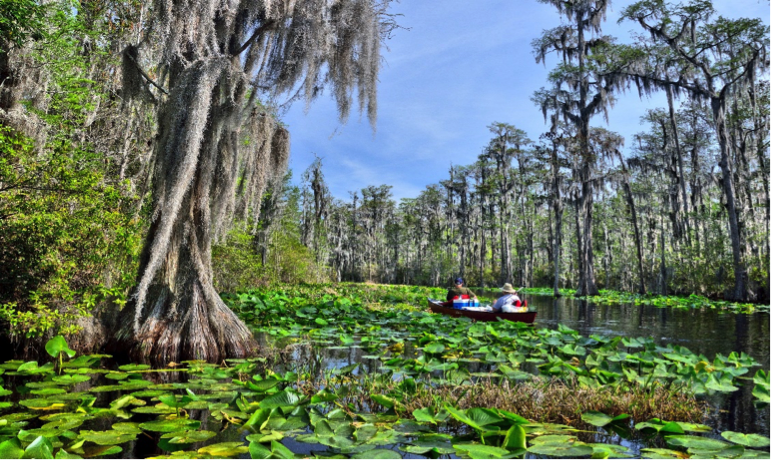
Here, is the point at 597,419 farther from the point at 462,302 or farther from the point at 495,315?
the point at 462,302

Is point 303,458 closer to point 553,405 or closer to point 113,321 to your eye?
point 553,405

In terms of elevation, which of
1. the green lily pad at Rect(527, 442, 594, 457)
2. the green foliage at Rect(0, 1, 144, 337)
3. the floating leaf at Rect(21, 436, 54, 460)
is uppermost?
the green foliage at Rect(0, 1, 144, 337)

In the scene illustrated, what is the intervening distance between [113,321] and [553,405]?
19.6 feet

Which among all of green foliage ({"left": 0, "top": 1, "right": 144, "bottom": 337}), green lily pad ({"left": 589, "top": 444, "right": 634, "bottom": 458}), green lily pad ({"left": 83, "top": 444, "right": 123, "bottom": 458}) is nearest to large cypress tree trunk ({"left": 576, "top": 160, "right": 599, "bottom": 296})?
green foliage ({"left": 0, "top": 1, "right": 144, "bottom": 337})

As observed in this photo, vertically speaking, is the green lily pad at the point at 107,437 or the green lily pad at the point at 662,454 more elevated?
the green lily pad at the point at 662,454

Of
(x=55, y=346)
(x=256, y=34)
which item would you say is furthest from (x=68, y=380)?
(x=256, y=34)

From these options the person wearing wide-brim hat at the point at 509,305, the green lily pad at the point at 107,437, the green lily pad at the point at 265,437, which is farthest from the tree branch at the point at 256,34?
the person wearing wide-brim hat at the point at 509,305

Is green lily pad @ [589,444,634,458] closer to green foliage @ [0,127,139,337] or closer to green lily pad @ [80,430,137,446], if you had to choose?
green lily pad @ [80,430,137,446]

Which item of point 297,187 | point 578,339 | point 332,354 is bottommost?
point 332,354

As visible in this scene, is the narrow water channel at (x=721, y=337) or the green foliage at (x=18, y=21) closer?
the narrow water channel at (x=721, y=337)

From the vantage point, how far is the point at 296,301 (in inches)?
449

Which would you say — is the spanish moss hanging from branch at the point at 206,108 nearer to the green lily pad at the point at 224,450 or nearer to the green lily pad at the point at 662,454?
the green lily pad at the point at 224,450

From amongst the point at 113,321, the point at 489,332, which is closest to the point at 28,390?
the point at 113,321

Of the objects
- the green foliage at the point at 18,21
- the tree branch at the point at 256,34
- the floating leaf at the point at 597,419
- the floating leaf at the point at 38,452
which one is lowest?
the floating leaf at the point at 597,419
